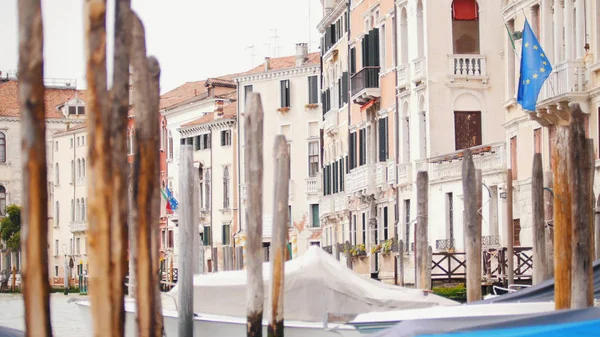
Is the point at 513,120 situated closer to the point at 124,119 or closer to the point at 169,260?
the point at 124,119

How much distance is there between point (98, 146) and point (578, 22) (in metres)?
14.4

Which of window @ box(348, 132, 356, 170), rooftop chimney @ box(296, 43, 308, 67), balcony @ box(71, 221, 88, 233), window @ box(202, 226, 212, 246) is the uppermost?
rooftop chimney @ box(296, 43, 308, 67)

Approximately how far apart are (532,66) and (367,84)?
A: 1130 cm

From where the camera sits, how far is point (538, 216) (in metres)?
18.2

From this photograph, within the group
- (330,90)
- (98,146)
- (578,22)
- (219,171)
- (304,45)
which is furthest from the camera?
(219,171)

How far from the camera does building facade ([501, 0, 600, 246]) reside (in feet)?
73.1

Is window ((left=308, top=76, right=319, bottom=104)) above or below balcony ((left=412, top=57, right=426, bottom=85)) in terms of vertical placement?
above

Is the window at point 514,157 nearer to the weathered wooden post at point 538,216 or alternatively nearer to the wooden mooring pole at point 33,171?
the weathered wooden post at point 538,216

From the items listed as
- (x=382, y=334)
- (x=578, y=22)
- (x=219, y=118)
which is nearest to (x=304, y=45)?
(x=219, y=118)

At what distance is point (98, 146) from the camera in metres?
9.48

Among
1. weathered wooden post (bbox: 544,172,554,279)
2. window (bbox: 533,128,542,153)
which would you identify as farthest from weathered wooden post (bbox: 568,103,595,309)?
window (bbox: 533,128,542,153)

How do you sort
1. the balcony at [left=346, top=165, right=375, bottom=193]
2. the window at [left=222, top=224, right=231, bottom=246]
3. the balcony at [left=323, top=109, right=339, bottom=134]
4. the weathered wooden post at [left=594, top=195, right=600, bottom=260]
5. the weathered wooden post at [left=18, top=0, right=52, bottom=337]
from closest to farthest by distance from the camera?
1. the weathered wooden post at [left=18, top=0, right=52, bottom=337]
2. the weathered wooden post at [left=594, top=195, right=600, bottom=260]
3. the balcony at [left=346, top=165, right=375, bottom=193]
4. the balcony at [left=323, top=109, right=339, bottom=134]
5. the window at [left=222, top=224, right=231, bottom=246]

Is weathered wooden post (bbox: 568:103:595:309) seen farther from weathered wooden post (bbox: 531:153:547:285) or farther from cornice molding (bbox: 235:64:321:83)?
cornice molding (bbox: 235:64:321:83)

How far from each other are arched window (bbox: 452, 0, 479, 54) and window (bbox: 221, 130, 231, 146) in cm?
2683
